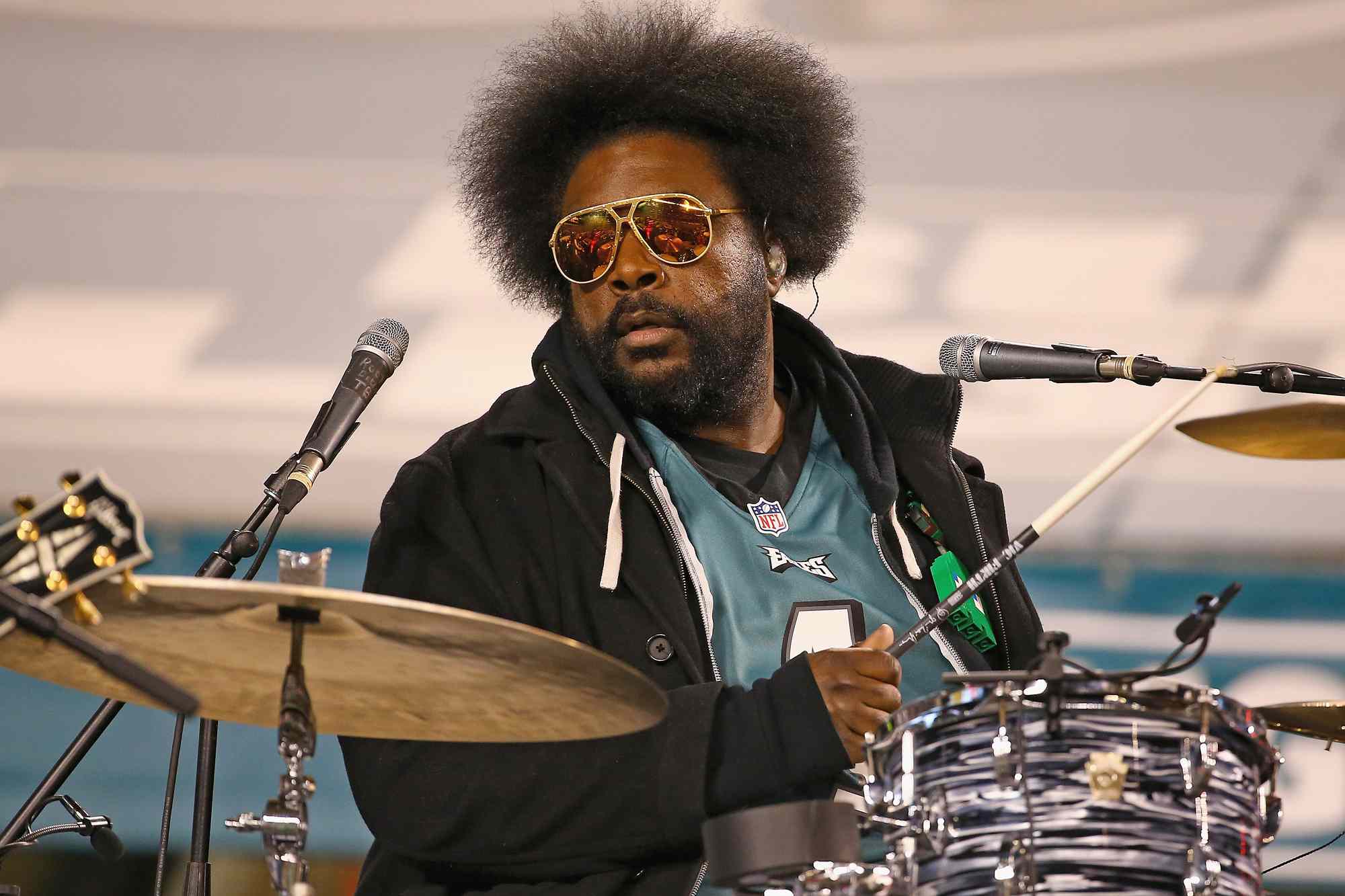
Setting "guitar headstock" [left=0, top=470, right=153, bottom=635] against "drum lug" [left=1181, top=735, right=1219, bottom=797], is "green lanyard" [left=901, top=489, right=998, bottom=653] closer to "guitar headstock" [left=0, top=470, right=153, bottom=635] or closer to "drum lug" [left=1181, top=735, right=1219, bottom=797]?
"drum lug" [left=1181, top=735, right=1219, bottom=797]

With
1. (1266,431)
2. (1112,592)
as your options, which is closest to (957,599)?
(1266,431)

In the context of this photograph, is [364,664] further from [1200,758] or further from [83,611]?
[1200,758]

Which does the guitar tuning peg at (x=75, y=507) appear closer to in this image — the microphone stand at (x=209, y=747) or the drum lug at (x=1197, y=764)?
the microphone stand at (x=209, y=747)

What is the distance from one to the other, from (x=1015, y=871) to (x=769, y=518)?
119cm

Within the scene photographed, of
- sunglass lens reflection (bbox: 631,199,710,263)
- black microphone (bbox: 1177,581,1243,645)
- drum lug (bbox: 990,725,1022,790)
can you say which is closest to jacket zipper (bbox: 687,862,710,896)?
drum lug (bbox: 990,725,1022,790)

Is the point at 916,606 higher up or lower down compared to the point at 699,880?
higher up

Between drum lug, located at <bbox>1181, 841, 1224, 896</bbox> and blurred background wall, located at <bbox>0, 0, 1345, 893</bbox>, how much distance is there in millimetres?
2129

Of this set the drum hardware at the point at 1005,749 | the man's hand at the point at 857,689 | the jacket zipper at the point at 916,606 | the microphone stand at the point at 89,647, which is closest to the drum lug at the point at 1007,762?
the drum hardware at the point at 1005,749

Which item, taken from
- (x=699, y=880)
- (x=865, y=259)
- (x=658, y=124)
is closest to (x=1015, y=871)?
(x=699, y=880)

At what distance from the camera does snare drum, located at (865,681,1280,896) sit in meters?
1.67

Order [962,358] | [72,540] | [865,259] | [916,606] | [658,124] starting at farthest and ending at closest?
1. [865,259]
2. [658,124]
3. [916,606]
4. [962,358]
5. [72,540]

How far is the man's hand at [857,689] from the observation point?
2.16 metres

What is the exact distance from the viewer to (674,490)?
9.18ft

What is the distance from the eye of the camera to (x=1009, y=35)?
13.4ft
